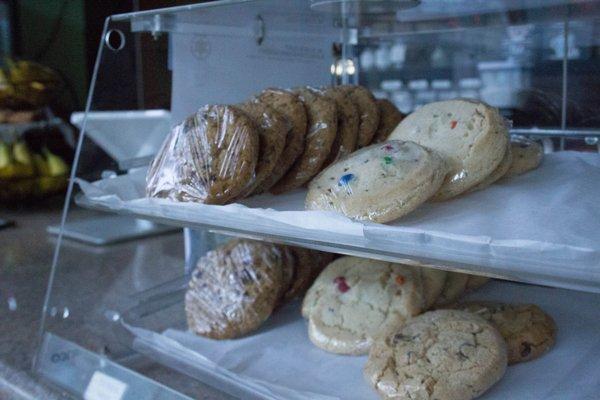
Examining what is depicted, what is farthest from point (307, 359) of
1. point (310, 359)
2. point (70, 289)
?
point (70, 289)

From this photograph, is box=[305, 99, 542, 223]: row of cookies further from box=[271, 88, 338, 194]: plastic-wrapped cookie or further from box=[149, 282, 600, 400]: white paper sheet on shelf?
box=[149, 282, 600, 400]: white paper sheet on shelf

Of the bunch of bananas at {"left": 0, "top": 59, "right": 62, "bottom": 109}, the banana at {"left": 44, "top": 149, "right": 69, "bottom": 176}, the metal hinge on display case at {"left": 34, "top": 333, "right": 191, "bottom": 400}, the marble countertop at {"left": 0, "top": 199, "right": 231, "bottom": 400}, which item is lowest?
the marble countertop at {"left": 0, "top": 199, "right": 231, "bottom": 400}

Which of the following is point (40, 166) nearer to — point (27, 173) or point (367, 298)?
point (27, 173)

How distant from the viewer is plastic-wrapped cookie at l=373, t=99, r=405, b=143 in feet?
2.87

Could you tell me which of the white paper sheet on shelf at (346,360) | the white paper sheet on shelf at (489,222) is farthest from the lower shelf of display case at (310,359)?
the white paper sheet on shelf at (489,222)

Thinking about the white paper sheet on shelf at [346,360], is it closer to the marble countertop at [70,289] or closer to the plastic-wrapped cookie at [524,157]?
the marble countertop at [70,289]

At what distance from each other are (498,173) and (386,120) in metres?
0.20

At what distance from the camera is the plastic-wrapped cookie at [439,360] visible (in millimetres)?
607

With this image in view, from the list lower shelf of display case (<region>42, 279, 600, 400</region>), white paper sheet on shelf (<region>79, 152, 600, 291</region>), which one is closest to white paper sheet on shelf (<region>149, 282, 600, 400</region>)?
lower shelf of display case (<region>42, 279, 600, 400</region>)

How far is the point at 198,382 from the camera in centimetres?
79

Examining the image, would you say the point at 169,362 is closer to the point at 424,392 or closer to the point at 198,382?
the point at 198,382

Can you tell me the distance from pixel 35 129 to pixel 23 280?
113 cm

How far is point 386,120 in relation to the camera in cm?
89

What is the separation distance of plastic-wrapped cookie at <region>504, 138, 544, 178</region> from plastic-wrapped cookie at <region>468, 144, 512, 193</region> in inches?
1.2
